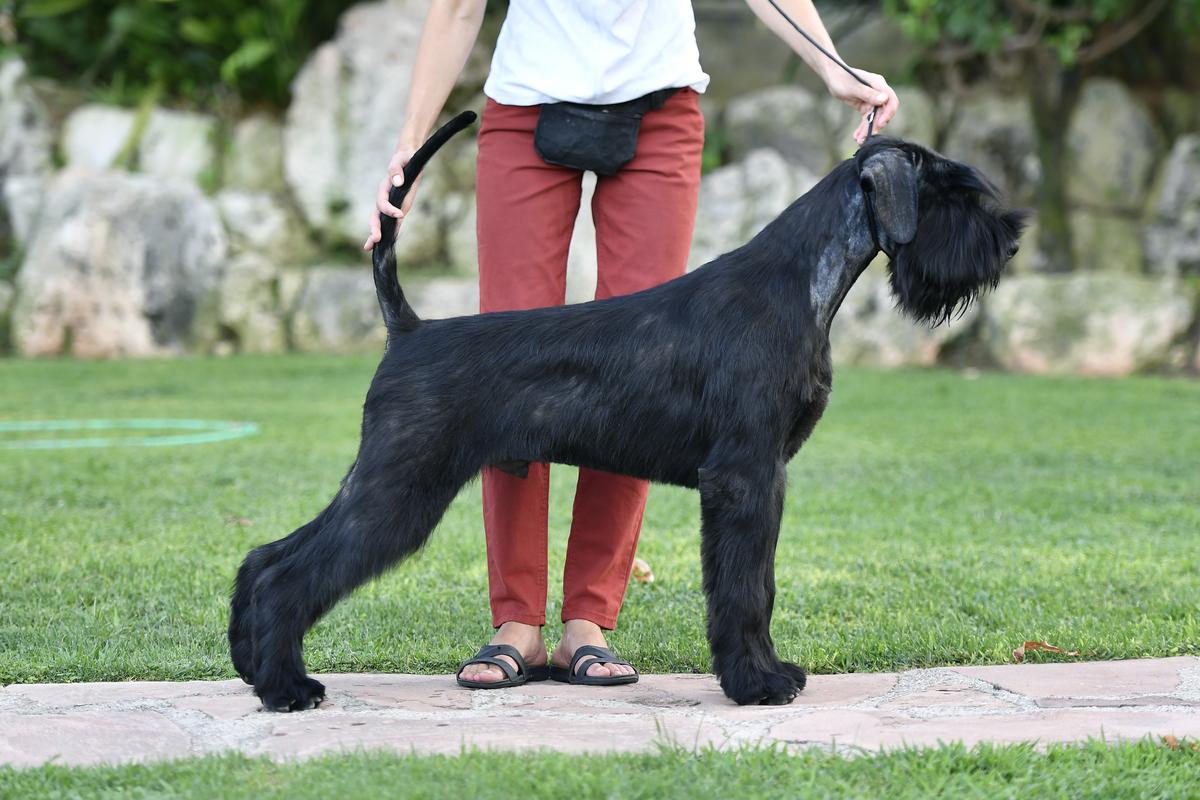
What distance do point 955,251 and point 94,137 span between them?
12.6 m

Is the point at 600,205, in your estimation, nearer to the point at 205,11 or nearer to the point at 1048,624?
the point at 1048,624

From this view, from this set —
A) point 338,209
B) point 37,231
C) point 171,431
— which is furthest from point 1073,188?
point 37,231

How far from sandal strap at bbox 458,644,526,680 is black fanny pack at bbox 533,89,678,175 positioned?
4.34 feet

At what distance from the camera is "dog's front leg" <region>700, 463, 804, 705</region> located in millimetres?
3328

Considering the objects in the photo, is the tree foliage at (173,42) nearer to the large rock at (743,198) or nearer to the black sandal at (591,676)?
the large rock at (743,198)

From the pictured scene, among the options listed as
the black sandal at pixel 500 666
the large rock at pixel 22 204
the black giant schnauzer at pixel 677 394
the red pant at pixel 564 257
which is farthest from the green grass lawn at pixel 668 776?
the large rock at pixel 22 204

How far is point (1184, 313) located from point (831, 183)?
8630 mm

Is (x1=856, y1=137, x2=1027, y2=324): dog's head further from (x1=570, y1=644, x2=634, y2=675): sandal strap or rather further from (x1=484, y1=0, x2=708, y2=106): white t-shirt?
(x1=570, y1=644, x2=634, y2=675): sandal strap

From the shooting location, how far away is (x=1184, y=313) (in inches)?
439

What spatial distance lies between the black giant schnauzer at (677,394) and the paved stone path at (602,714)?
146 millimetres

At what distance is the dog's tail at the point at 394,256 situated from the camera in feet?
11.6

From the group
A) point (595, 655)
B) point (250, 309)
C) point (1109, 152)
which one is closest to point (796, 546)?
point (595, 655)

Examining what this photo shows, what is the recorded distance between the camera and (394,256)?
11.6 ft

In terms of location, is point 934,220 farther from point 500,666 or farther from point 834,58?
point 500,666
